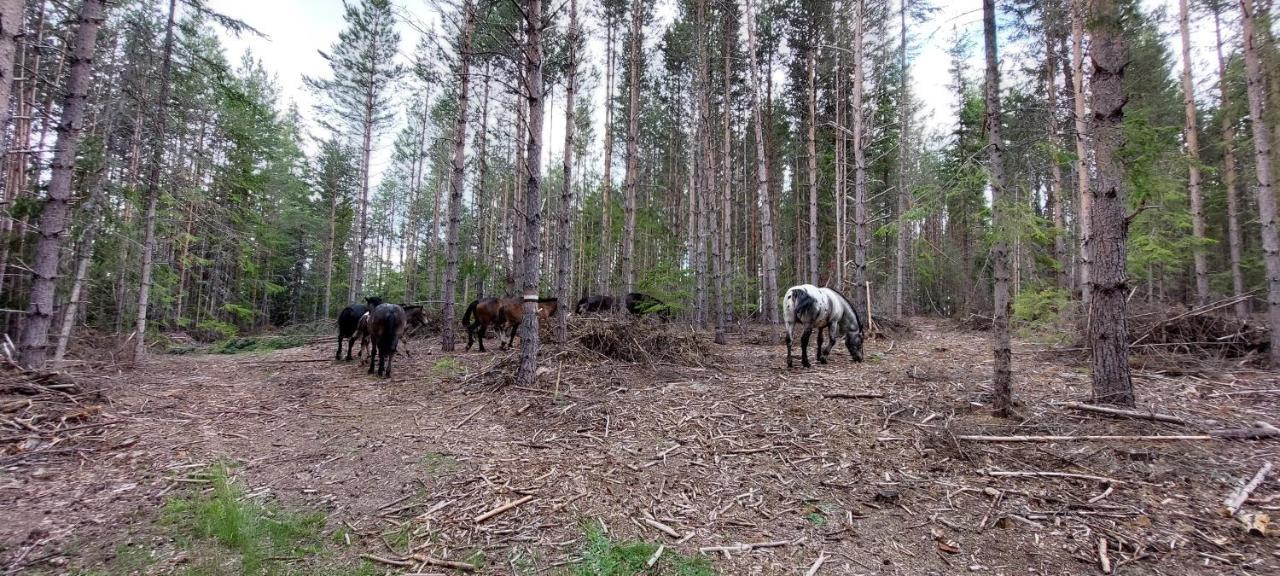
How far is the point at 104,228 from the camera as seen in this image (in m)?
8.01

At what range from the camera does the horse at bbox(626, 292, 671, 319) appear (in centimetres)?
1125

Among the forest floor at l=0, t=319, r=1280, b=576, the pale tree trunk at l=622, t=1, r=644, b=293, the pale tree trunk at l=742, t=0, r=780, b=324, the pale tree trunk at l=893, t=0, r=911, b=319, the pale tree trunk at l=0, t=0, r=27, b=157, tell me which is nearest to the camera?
the forest floor at l=0, t=319, r=1280, b=576

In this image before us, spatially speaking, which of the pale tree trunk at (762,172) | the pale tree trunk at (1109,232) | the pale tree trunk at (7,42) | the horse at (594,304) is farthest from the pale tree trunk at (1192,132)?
the pale tree trunk at (7,42)

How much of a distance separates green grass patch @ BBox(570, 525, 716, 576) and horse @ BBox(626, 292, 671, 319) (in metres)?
8.05

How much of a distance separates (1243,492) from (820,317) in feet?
16.9

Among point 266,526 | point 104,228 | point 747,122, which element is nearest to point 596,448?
point 266,526

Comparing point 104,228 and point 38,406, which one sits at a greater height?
point 104,228

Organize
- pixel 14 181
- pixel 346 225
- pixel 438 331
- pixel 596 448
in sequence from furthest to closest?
pixel 346 225 → pixel 438 331 → pixel 14 181 → pixel 596 448

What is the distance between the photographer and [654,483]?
12.1 feet

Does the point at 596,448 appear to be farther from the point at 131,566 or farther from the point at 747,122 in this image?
the point at 747,122

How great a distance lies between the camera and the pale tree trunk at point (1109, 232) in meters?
4.57

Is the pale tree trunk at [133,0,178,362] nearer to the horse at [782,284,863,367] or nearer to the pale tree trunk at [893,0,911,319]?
the horse at [782,284,863,367]

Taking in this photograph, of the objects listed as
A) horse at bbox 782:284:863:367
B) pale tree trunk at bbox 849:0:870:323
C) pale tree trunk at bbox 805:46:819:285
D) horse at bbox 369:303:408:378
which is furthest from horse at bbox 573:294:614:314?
horse at bbox 782:284:863:367

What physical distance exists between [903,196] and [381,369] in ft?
72.3
